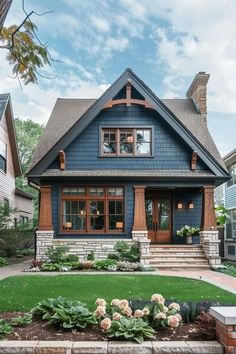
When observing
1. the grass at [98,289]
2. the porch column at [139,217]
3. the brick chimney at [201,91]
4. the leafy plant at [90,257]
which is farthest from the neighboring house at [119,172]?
the brick chimney at [201,91]

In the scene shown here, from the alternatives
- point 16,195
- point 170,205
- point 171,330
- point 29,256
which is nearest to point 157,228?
point 170,205

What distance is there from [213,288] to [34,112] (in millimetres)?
37339

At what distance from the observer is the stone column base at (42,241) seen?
1495 cm

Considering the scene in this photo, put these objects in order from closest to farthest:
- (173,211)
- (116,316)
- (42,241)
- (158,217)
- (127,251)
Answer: (116,316) < (127,251) < (42,241) < (173,211) < (158,217)

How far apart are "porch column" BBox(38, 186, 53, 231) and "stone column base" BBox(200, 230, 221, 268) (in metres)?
5.54

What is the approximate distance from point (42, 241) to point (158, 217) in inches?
195

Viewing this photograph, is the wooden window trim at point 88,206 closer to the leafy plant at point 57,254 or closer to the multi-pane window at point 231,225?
the leafy plant at point 57,254

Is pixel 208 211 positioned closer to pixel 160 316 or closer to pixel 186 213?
pixel 186 213

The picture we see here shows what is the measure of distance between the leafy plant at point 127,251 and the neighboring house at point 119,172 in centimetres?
44

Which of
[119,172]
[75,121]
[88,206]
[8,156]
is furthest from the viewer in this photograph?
[8,156]

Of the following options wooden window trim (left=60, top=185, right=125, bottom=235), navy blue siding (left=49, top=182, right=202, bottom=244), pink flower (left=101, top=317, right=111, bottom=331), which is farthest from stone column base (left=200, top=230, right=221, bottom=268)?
pink flower (left=101, top=317, right=111, bottom=331)

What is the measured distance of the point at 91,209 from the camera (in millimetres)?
15766

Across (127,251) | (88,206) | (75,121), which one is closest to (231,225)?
(127,251)

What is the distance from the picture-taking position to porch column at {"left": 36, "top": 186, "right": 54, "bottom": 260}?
1498cm
